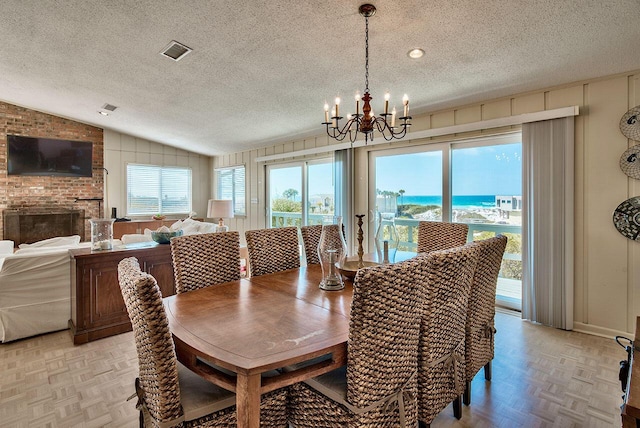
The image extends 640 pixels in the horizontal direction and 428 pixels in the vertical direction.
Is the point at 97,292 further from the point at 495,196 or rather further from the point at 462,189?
the point at 495,196

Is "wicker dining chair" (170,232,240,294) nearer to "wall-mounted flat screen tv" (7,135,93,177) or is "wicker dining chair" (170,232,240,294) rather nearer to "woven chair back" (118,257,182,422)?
"woven chair back" (118,257,182,422)

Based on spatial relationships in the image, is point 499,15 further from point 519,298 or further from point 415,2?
point 519,298

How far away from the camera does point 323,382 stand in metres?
1.45

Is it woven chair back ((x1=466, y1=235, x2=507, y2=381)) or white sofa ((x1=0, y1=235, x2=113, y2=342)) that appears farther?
white sofa ((x1=0, y1=235, x2=113, y2=342))

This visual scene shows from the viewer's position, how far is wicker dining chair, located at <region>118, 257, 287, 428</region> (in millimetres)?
1178

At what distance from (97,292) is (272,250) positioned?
1856mm

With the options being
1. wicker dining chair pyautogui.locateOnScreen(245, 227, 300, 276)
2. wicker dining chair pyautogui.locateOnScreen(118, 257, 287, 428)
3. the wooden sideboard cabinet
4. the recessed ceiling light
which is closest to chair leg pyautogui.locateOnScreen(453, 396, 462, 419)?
wicker dining chair pyautogui.locateOnScreen(118, 257, 287, 428)

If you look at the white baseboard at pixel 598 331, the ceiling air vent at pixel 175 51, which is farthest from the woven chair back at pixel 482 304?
the ceiling air vent at pixel 175 51

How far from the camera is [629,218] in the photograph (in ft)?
9.46

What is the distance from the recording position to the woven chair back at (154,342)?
116cm

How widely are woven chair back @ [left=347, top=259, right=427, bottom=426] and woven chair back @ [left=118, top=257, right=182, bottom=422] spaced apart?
26.6 inches

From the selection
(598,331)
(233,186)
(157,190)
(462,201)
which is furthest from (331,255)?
(157,190)

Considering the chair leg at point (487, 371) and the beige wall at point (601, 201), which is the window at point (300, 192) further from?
the chair leg at point (487, 371)

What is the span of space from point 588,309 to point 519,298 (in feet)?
2.11
